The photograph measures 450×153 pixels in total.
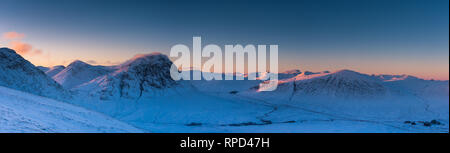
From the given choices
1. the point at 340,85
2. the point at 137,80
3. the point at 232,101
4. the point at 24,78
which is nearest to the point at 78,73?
the point at 137,80

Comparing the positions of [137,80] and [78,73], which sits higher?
[78,73]

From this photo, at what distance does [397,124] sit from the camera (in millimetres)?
61469

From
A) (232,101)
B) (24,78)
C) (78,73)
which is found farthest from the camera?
(78,73)

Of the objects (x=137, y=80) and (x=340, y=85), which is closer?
(x=137, y=80)

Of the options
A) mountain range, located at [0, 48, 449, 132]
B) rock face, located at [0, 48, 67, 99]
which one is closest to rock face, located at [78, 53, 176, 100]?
mountain range, located at [0, 48, 449, 132]

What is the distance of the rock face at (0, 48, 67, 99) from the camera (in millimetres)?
52997

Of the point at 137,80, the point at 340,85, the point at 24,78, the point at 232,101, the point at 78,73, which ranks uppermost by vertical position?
the point at 24,78

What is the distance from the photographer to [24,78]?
56594 mm

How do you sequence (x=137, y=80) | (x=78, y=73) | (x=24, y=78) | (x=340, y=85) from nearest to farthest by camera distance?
(x=24, y=78)
(x=137, y=80)
(x=340, y=85)
(x=78, y=73)

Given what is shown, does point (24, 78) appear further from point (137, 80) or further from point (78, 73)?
point (78, 73)

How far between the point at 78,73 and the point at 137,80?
4892 centimetres
